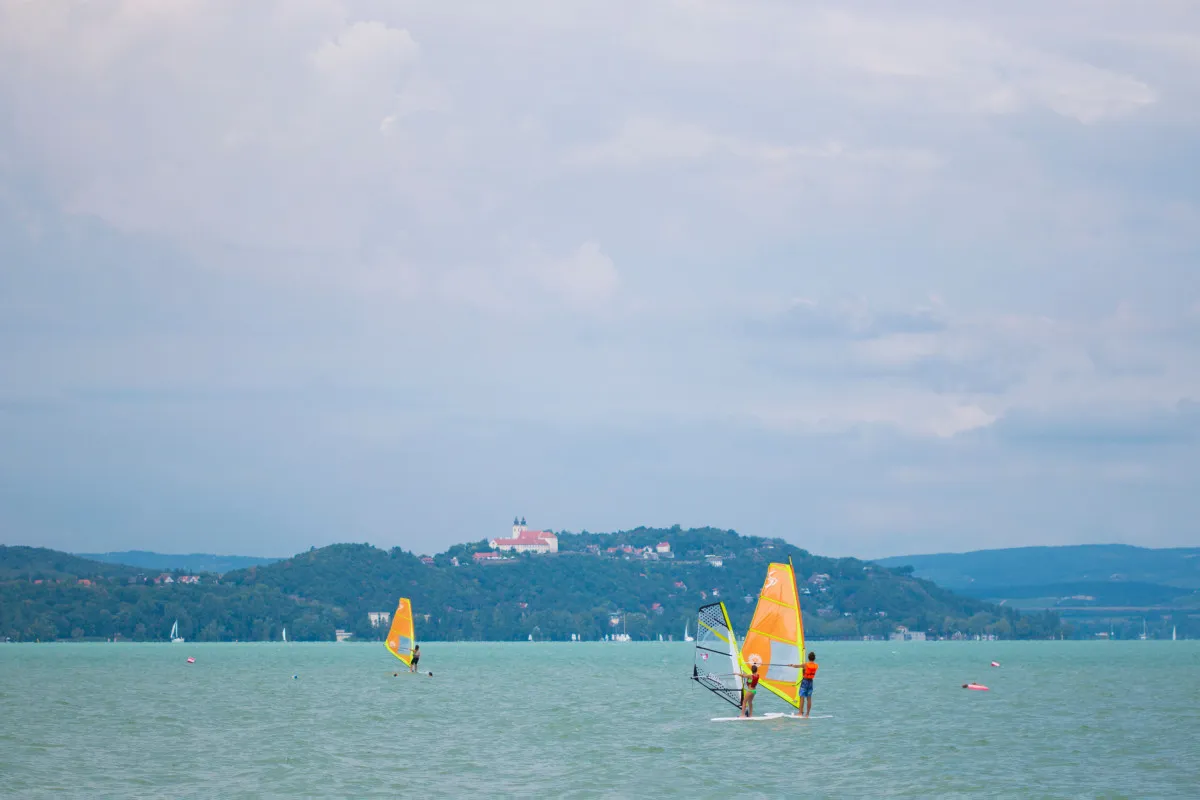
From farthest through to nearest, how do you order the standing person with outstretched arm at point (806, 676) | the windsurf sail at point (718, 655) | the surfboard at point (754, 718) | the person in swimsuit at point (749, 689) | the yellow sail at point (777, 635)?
1. the surfboard at point (754, 718)
2. the person in swimsuit at point (749, 689)
3. the standing person with outstretched arm at point (806, 676)
4. the windsurf sail at point (718, 655)
5. the yellow sail at point (777, 635)

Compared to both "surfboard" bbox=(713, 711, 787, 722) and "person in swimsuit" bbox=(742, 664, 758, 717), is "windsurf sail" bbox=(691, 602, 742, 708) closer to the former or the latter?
A: "person in swimsuit" bbox=(742, 664, 758, 717)

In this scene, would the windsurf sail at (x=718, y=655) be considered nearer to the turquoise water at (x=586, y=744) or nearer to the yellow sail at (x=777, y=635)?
the yellow sail at (x=777, y=635)

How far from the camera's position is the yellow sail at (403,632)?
339 feet

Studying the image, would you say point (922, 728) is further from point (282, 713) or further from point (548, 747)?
point (282, 713)

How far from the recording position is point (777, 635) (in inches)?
2105

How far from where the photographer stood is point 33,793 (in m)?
37.4

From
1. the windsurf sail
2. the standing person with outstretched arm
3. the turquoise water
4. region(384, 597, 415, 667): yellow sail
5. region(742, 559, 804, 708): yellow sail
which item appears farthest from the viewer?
region(384, 597, 415, 667): yellow sail

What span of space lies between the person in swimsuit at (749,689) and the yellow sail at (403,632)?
44.3 meters

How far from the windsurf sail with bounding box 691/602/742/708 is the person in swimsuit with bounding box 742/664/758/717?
0.99ft

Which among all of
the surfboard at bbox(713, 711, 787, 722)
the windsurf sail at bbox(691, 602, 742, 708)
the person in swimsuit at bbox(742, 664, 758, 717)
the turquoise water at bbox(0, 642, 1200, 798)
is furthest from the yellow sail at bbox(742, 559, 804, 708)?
the surfboard at bbox(713, 711, 787, 722)

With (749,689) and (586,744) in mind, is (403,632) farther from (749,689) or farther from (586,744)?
(586,744)

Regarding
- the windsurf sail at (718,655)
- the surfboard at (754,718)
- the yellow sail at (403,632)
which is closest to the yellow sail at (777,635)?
the windsurf sail at (718,655)

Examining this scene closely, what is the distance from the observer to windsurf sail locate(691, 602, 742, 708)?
53.5 m

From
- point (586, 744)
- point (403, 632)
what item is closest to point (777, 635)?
point (586, 744)
